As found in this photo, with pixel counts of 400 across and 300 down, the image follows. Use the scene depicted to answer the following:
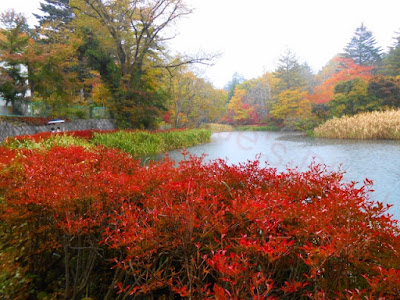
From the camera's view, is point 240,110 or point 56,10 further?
point 240,110

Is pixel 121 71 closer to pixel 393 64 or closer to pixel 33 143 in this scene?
pixel 33 143

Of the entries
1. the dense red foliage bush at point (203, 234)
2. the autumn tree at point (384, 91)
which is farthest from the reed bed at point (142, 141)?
the autumn tree at point (384, 91)

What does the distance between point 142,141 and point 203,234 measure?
8.93m

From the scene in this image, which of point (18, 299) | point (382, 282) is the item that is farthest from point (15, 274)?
point (382, 282)

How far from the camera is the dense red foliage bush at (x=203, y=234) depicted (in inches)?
37.8

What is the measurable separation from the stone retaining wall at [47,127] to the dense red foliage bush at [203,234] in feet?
25.3

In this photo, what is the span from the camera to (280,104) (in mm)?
25688

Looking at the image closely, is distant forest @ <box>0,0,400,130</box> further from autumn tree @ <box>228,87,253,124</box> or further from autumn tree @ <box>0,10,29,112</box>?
autumn tree @ <box>228,87,253,124</box>

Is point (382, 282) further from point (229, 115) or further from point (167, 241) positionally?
point (229, 115)

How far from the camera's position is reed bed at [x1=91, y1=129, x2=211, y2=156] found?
8.43 m

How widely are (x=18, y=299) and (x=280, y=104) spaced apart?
2646cm

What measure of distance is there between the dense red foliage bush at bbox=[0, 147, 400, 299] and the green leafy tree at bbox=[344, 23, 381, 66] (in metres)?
37.1

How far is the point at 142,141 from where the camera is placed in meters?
9.76

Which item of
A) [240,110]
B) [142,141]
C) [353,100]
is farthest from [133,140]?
[240,110]
